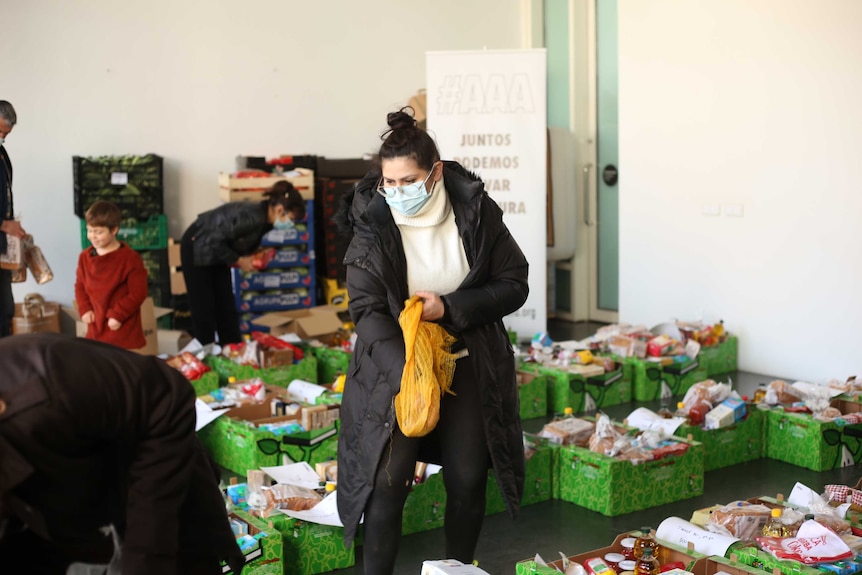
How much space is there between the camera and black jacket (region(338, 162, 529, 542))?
2.97 m

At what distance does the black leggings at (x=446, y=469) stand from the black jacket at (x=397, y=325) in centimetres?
3

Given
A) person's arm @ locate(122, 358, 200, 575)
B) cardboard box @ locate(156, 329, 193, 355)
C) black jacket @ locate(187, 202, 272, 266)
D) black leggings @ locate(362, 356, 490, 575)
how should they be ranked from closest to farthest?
1. person's arm @ locate(122, 358, 200, 575)
2. black leggings @ locate(362, 356, 490, 575)
3. black jacket @ locate(187, 202, 272, 266)
4. cardboard box @ locate(156, 329, 193, 355)

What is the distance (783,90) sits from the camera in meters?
6.54

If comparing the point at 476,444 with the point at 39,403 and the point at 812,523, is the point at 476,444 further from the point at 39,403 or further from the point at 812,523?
the point at 39,403

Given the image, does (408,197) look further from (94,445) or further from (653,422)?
(653,422)

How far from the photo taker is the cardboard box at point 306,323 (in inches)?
285

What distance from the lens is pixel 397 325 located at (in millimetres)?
2998

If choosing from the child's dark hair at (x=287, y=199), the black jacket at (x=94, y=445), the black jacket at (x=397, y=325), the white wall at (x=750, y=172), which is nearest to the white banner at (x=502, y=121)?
the white wall at (x=750, y=172)

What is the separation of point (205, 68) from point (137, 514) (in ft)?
24.2

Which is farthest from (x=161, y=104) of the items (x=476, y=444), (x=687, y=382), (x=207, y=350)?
(x=476, y=444)

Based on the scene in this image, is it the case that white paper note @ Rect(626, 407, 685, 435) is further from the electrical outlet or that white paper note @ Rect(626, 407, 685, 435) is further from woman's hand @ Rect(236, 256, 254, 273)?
woman's hand @ Rect(236, 256, 254, 273)

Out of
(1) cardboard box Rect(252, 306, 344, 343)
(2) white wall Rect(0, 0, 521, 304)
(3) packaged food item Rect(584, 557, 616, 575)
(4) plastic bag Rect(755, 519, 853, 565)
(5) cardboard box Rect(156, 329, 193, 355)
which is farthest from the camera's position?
(2) white wall Rect(0, 0, 521, 304)

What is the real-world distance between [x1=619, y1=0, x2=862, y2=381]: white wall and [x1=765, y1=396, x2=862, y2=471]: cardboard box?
5.12ft

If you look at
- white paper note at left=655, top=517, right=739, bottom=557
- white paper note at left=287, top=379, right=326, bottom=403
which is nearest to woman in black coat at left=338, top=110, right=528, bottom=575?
white paper note at left=655, top=517, right=739, bottom=557
